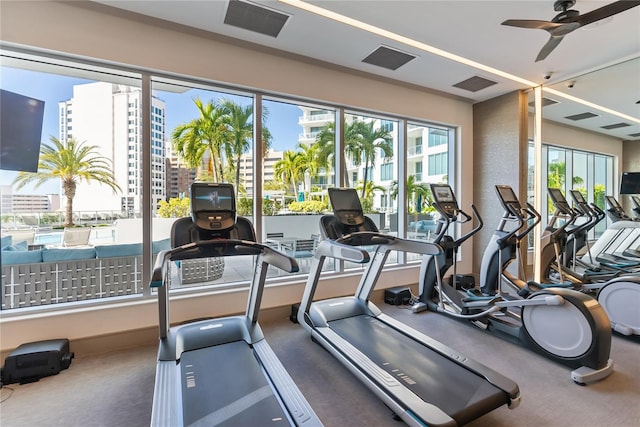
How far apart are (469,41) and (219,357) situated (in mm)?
4272

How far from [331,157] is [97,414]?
3650 mm

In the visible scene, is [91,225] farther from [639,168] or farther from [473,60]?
[639,168]

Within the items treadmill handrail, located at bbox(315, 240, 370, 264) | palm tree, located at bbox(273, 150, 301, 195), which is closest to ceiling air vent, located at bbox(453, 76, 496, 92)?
palm tree, located at bbox(273, 150, 301, 195)

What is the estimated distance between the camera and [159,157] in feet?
11.1

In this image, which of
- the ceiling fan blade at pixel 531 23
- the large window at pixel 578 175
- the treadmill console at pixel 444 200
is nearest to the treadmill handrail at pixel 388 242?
the treadmill console at pixel 444 200

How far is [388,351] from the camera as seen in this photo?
8.35 ft

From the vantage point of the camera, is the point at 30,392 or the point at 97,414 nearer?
the point at 97,414

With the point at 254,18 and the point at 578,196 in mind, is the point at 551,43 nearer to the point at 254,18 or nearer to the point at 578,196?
the point at 578,196

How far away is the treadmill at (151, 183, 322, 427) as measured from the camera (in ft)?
5.79

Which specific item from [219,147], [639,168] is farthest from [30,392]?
[639,168]

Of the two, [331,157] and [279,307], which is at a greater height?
[331,157]

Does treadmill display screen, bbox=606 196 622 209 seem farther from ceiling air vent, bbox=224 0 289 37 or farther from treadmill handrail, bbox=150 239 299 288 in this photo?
ceiling air vent, bbox=224 0 289 37

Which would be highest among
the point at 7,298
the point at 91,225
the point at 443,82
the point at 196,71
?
the point at 443,82

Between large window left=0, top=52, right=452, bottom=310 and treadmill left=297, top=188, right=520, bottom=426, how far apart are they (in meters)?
1.00
